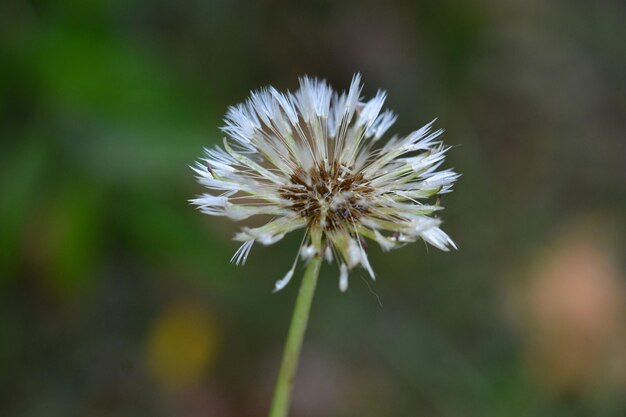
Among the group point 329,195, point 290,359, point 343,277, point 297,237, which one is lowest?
point 290,359

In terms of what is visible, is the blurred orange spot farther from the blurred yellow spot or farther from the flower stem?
the flower stem

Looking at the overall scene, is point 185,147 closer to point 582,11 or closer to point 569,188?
point 569,188

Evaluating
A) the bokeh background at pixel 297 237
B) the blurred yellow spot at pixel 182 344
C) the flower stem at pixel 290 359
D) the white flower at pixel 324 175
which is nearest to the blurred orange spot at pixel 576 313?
the bokeh background at pixel 297 237

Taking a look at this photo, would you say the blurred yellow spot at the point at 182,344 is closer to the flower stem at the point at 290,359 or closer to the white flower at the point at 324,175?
the white flower at the point at 324,175

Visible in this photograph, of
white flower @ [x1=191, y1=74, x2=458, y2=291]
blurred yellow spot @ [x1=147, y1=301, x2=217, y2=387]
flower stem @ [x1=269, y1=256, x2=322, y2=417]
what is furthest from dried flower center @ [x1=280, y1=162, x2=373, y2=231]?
blurred yellow spot @ [x1=147, y1=301, x2=217, y2=387]

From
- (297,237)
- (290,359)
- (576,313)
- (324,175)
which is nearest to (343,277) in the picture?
(290,359)

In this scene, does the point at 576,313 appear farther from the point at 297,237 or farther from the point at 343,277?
the point at 343,277

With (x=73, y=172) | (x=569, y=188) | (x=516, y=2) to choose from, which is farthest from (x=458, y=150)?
(x=73, y=172)
